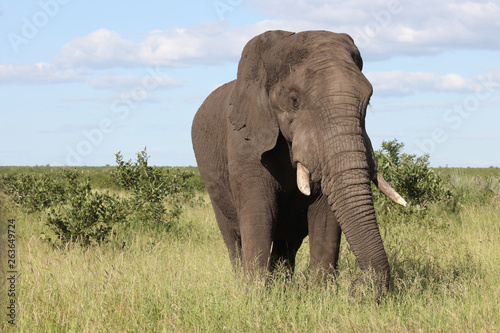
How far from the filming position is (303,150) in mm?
4969

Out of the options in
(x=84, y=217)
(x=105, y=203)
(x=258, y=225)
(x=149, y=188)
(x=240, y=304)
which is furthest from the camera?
(x=149, y=188)

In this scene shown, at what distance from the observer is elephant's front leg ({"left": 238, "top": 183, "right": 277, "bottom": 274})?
5.64 metres

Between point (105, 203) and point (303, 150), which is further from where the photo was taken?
point (105, 203)

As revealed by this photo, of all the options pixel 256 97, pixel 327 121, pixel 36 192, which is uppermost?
pixel 256 97

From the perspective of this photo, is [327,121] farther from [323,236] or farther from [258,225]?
[323,236]

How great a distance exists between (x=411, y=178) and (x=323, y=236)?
6357 millimetres

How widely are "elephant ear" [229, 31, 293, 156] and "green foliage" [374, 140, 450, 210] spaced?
21.8ft

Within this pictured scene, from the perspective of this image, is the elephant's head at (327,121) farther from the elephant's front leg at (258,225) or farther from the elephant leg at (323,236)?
the elephant leg at (323,236)

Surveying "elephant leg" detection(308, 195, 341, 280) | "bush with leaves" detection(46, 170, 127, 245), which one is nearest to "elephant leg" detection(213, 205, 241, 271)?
"elephant leg" detection(308, 195, 341, 280)

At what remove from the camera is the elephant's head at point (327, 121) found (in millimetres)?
4797

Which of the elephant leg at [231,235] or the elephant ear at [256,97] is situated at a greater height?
the elephant ear at [256,97]

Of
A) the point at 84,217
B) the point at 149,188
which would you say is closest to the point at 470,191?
the point at 149,188

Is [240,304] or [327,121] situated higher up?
[327,121]

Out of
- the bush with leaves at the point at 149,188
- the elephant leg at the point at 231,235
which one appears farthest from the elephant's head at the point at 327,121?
the bush with leaves at the point at 149,188
